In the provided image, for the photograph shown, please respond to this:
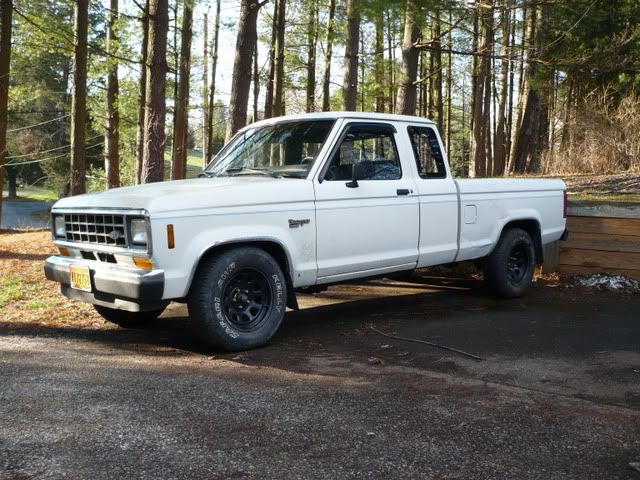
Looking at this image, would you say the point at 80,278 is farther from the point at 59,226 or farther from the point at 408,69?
the point at 408,69

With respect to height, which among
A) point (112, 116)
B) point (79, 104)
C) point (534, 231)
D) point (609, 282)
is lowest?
point (609, 282)

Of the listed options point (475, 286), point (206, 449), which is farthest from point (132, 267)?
point (475, 286)

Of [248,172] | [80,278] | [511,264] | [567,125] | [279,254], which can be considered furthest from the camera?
[567,125]

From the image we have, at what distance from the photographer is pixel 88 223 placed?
17.3 ft

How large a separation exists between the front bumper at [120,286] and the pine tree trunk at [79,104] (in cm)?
959

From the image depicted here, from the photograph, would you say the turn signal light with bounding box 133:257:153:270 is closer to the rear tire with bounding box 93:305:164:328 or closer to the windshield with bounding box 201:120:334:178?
the rear tire with bounding box 93:305:164:328

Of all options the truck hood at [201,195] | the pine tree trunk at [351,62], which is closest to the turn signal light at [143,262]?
the truck hood at [201,195]

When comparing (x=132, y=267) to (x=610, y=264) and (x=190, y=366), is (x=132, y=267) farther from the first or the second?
(x=610, y=264)

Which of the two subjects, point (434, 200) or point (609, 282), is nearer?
point (434, 200)

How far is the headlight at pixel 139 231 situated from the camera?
15.5 ft

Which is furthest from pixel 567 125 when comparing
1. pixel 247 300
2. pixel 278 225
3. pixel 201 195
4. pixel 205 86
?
pixel 205 86

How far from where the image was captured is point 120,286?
15.8 ft

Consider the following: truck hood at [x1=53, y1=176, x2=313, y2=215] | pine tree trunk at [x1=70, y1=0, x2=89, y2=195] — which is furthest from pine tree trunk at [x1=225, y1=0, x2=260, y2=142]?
truck hood at [x1=53, y1=176, x2=313, y2=215]

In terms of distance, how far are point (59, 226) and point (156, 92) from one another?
7845 millimetres
